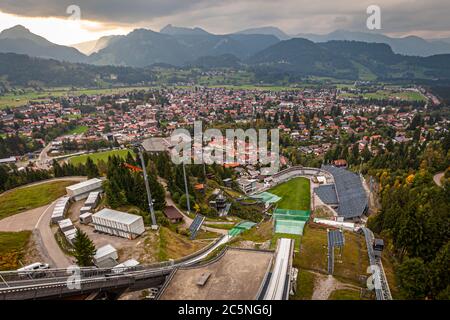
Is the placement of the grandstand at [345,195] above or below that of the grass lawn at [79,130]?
below

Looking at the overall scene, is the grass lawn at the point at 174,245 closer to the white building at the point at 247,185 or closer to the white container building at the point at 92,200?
the white container building at the point at 92,200

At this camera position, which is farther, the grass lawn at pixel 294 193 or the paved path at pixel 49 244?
the grass lawn at pixel 294 193

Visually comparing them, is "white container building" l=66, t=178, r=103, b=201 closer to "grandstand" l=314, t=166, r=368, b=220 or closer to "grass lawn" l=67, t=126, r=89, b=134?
"grandstand" l=314, t=166, r=368, b=220

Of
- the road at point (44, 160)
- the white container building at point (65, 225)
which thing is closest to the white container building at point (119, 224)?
the white container building at point (65, 225)

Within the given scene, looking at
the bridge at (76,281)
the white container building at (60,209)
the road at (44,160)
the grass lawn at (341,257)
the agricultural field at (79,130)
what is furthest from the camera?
the agricultural field at (79,130)

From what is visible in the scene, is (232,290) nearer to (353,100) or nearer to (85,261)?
(85,261)

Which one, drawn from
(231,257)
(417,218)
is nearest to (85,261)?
(231,257)
